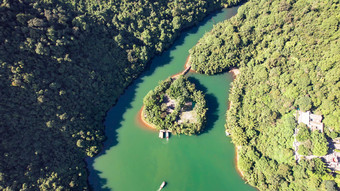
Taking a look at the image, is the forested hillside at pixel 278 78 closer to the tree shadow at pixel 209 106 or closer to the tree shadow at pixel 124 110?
the tree shadow at pixel 209 106

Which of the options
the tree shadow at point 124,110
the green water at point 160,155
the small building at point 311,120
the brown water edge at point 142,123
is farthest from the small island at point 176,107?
the small building at point 311,120

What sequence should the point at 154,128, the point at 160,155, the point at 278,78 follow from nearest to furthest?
the point at 160,155, the point at 278,78, the point at 154,128

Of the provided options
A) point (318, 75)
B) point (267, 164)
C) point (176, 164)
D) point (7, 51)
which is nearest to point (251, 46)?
point (318, 75)

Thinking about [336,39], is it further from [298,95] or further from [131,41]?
[131,41]

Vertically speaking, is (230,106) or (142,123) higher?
(230,106)

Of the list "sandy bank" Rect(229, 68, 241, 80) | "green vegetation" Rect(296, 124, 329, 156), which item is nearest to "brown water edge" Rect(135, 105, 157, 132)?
"sandy bank" Rect(229, 68, 241, 80)

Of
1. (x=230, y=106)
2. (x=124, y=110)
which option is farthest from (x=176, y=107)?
(x=230, y=106)

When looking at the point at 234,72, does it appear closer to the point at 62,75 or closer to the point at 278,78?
the point at 278,78

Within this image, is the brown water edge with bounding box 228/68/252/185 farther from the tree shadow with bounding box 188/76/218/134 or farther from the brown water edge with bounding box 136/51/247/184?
the tree shadow with bounding box 188/76/218/134

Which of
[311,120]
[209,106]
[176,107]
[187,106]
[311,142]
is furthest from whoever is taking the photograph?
[209,106]
